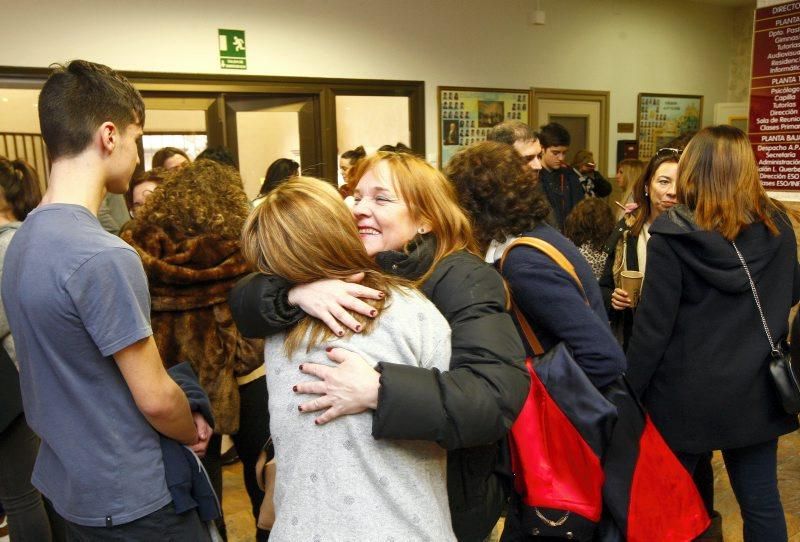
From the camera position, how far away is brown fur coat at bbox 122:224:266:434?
6.62ft

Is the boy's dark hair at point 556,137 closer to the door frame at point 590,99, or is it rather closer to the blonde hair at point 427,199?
the door frame at point 590,99

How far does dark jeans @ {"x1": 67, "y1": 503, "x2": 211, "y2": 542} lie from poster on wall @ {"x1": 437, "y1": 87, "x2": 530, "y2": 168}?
184 inches

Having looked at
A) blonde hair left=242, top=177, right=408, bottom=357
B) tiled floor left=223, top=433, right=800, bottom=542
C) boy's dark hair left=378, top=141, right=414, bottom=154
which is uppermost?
boy's dark hair left=378, top=141, right=414, bottom=154

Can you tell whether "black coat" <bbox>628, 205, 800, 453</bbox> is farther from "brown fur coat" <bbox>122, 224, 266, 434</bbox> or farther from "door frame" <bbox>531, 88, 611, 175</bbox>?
"door frame" <bbox>531, 88, 611, 175</bbox>

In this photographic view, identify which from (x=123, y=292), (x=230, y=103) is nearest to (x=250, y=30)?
(x=230, y=103)

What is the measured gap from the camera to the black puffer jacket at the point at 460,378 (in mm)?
1003

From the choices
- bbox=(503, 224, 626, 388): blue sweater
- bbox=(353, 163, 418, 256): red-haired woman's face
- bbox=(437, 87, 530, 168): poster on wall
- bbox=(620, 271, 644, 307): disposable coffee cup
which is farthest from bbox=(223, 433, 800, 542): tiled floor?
bbox=(437, 87, 530, 168): poster on wall

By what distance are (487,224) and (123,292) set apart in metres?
0.92

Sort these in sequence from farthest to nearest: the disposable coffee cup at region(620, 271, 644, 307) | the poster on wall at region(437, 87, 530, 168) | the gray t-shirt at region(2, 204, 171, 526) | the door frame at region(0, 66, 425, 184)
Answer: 1. the poster on wall at region(437, 87, 530, 168)
2. the door frame at region(0, 66, 425, 184)
3. the disposable coffee cup at region(620, 271, 644, 307)
4. the gray t-shirt at region(2, 204, 171, 526)

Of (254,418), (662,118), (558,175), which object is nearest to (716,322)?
(254,418)

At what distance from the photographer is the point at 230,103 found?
16.1ft

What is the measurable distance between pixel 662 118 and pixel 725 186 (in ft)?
19.5

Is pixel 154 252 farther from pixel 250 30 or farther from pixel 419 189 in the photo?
pixel 250 30

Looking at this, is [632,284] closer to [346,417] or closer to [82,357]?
[346,417]
